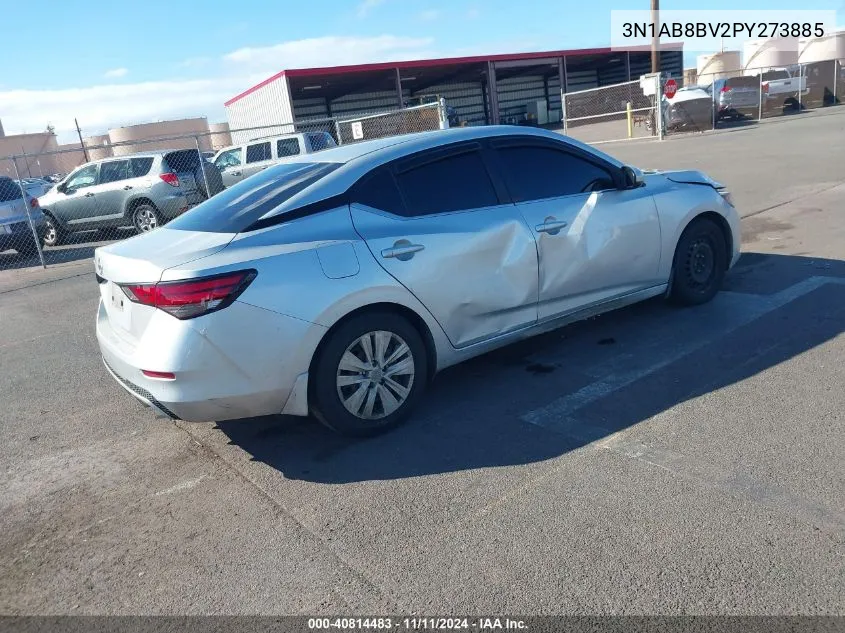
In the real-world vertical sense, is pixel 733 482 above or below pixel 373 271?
below

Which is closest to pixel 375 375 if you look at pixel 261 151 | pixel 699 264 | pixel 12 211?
pixel 699 264

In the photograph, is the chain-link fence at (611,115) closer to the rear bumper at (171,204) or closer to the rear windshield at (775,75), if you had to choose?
the rear windshield at (775,75)

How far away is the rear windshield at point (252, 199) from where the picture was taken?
4.02 metres

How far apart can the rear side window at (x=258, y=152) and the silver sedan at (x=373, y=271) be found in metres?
13.2

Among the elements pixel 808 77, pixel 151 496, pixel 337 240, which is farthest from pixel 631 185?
pixel 808 77

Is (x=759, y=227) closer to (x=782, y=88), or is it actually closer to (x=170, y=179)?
(x=170, y=179)

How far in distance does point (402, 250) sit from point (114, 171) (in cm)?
1241

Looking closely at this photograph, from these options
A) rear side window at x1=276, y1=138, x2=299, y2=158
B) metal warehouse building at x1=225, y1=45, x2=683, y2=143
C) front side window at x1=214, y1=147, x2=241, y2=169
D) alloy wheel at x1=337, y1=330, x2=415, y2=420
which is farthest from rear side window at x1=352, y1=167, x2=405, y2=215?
metal warehouse building at x1=225, y1=45, x2=683, y2=143

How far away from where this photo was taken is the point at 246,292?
139 inches

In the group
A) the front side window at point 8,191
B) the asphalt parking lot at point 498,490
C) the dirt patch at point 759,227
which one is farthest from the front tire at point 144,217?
the dirt patch at point 759,227

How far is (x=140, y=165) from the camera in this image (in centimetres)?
1423

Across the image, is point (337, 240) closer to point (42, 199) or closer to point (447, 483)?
point (447, 483)

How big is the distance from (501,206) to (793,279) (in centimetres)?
337

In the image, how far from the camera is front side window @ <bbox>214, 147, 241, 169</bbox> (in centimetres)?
1788
